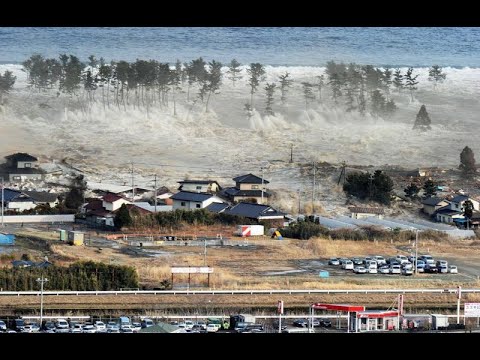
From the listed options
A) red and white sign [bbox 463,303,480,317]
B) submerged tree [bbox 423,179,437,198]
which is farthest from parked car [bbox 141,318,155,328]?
submerged tree [bbox 423,179,437,198]

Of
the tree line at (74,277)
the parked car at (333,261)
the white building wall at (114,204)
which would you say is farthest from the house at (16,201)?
the parked car at (333,261)

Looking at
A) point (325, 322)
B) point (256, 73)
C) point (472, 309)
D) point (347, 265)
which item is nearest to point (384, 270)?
point (347, 265)

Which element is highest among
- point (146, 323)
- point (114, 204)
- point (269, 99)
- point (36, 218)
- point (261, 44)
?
point (261, 44)

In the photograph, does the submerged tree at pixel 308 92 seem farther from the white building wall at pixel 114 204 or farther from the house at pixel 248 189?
the white building wall at pixel 114 204

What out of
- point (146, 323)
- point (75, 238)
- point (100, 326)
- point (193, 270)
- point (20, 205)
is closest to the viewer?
point (100, 326)

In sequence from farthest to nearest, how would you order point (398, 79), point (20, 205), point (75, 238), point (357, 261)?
point (398, 79) < point (20, 205) < point (357, 261) < point (75, 238)

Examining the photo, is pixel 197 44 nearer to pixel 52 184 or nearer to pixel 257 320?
pixel 52 184

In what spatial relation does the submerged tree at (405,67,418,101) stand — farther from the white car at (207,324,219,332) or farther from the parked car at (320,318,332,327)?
the white car at (207,324,219,332)

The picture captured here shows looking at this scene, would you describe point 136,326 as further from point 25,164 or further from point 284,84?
point 284,84
